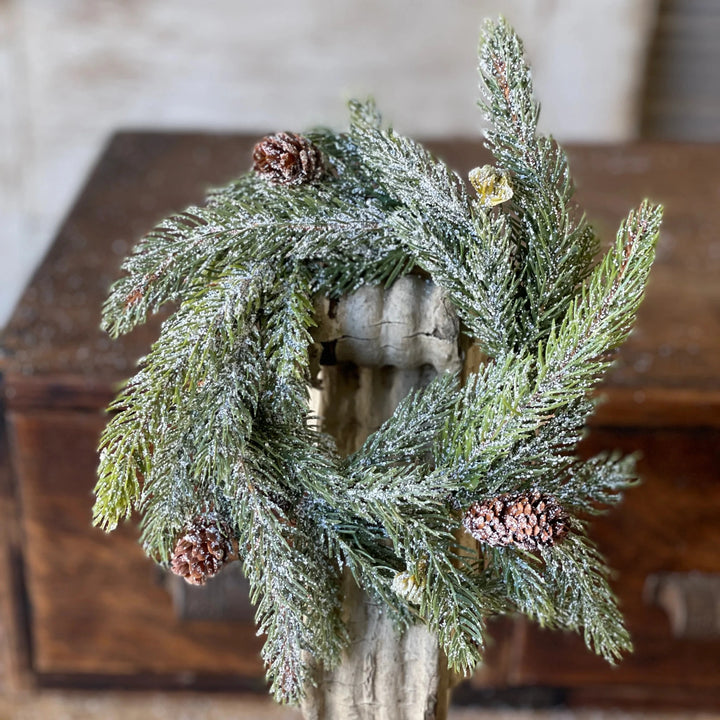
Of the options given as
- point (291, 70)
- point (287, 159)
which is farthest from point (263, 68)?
point (287, 159)

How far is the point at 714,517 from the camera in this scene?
2.73ft

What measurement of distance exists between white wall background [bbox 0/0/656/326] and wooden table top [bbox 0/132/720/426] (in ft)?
0.90

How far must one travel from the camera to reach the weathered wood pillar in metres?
0.40

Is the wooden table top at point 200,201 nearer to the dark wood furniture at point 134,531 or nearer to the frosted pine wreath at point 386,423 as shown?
the dark wood furniture at point 134,531

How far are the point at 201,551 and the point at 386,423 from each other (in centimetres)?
10

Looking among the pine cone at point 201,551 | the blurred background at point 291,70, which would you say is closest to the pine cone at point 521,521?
the pine cone at point 201,551

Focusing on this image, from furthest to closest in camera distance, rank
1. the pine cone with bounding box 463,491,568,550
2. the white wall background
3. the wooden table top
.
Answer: the white wall background < the wooden table top < the pine cone with bounding box 463,491,568,550

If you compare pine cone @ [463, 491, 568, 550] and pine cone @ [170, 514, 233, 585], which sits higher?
pine cone @ [463, 491, 568, 550]

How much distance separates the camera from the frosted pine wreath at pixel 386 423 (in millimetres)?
371

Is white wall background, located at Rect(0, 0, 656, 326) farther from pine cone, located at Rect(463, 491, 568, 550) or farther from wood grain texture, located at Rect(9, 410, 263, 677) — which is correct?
pine cone, located at Rect(463, 491, 568, 550)

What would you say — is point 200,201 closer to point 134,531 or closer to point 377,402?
point 134,531

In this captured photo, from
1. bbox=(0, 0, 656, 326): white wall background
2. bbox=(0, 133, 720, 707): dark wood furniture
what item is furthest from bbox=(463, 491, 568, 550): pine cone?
bbox=(0, 0, 656, 326): white wall background

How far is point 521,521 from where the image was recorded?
0.36m

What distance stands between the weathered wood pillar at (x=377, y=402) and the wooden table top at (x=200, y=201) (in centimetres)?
20
